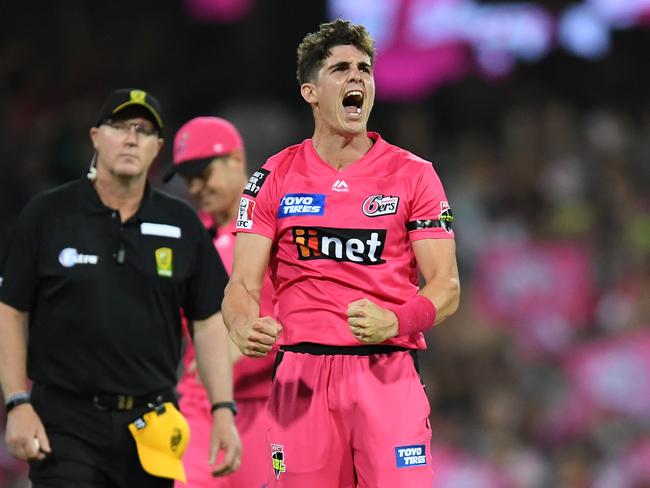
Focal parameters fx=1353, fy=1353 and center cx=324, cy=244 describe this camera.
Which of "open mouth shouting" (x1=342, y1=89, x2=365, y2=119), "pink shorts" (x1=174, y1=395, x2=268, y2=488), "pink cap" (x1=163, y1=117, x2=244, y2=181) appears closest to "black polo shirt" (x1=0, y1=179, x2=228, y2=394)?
"pink shorts" (x1=174, y1=395, x2=268, y2=488)

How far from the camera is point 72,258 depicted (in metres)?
5.10

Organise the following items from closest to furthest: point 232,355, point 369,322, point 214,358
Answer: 1. point 369,322
2. point 214,358
3. point 232,355

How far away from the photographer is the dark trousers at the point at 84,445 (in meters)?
4.98

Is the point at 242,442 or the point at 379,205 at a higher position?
the point at 379,205

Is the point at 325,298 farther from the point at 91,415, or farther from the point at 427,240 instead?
the point at 91,415

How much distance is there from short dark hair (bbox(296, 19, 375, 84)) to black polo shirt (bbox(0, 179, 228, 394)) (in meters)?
1.02

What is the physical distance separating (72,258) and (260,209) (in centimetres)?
90

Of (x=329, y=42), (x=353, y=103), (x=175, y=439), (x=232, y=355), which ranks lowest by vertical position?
(x=175, y=439)

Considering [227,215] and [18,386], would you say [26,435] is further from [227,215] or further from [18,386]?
[227,215]

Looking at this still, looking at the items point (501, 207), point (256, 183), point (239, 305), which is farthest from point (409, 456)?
point (501, 207)

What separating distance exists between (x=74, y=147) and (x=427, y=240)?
24.2ft

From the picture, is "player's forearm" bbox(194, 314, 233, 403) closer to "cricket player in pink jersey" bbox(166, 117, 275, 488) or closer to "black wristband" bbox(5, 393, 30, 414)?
"cricket player in pink jersey" bbox(166, 117, 275, 488)

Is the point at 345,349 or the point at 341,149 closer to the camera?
the point at 345,349

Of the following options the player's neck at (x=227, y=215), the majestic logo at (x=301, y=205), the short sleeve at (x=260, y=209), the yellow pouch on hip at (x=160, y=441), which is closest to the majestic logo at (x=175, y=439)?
the yellow pouch on hip at (x=160, y=441)
